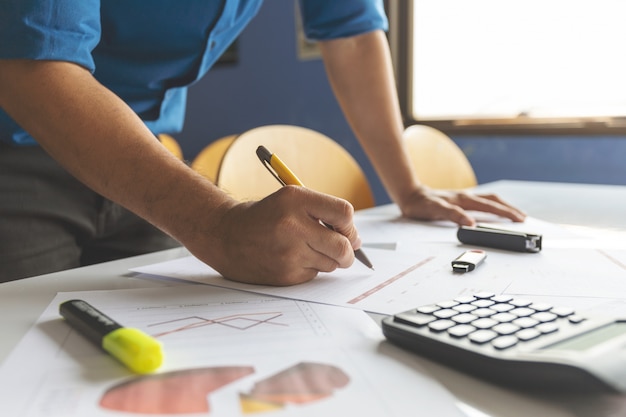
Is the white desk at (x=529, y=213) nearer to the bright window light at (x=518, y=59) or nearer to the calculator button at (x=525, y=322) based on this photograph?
the calculator button at (x=525, y=322)

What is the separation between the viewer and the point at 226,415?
32 cm

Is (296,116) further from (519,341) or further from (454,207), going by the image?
(519,341)

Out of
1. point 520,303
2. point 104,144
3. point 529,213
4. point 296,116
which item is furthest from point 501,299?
point 296,116

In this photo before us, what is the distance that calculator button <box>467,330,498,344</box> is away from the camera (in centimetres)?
38

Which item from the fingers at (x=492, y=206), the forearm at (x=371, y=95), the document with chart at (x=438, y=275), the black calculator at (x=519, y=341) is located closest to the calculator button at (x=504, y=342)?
the black calculator at (x=519, y=341)

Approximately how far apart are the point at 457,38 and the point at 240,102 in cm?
121

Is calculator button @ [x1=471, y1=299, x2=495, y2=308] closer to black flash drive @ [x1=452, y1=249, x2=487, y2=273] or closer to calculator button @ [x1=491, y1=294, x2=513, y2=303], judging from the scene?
calculator button @ [x1=491, y1=294, x2=513, y2=303]

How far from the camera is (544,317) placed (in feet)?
1.38

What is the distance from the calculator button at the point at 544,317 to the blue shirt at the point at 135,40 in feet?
1.66

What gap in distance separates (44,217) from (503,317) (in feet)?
2.24

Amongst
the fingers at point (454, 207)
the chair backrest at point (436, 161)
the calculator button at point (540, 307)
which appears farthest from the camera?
the chair backrest at point (436, 161)

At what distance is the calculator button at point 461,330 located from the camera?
394 mm

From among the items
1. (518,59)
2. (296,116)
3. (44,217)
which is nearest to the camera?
(44,217)

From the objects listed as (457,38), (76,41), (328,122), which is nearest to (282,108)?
(328,122)
